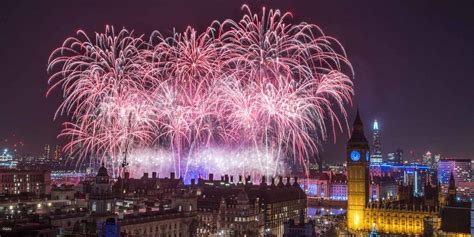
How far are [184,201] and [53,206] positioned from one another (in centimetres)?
2174

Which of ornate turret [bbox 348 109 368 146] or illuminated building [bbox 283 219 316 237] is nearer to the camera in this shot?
illuminated building [bbox 283 219 316 237]

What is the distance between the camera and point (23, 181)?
128m

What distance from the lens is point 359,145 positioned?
116562mm

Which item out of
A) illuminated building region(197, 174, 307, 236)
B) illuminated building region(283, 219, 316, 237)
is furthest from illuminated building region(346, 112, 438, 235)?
illuminated building region(283, 219, 316, 237)

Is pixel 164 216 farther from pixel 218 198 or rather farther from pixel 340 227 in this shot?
pixel 340 227

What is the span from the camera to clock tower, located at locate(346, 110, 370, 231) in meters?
113

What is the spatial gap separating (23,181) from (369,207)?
7543 centimetres

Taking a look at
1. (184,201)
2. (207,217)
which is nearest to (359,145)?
(207,217)

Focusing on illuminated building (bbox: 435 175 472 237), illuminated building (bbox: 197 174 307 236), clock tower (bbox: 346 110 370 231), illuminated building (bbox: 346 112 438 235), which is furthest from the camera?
clock tower (bbox: 346 110 370 231)

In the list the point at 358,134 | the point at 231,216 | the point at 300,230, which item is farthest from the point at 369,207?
the point at 300,230

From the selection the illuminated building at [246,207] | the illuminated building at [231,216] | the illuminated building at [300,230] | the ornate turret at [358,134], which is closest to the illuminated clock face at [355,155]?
the ornate turret at [358,134]

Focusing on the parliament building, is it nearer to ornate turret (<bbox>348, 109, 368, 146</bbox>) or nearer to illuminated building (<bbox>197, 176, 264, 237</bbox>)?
ornate turret (<bbox>348, 109, 368, 146</bbox>)

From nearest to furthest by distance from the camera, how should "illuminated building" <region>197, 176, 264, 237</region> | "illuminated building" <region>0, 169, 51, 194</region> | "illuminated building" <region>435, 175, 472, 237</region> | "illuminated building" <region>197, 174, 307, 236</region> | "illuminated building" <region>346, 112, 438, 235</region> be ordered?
"illuminated building" <region>435, 175, 472, 237</region>
"illuminated building" <region>197, 176, 264, 237</region>
"illuminated building" <region>197, 174, 307, 236</region>
"illuminated building" <region>346, 112, 438, 235</region>
"illuminated building" <region>0, 169, 51, 194</region>

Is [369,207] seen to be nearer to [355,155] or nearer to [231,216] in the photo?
[355,155]
